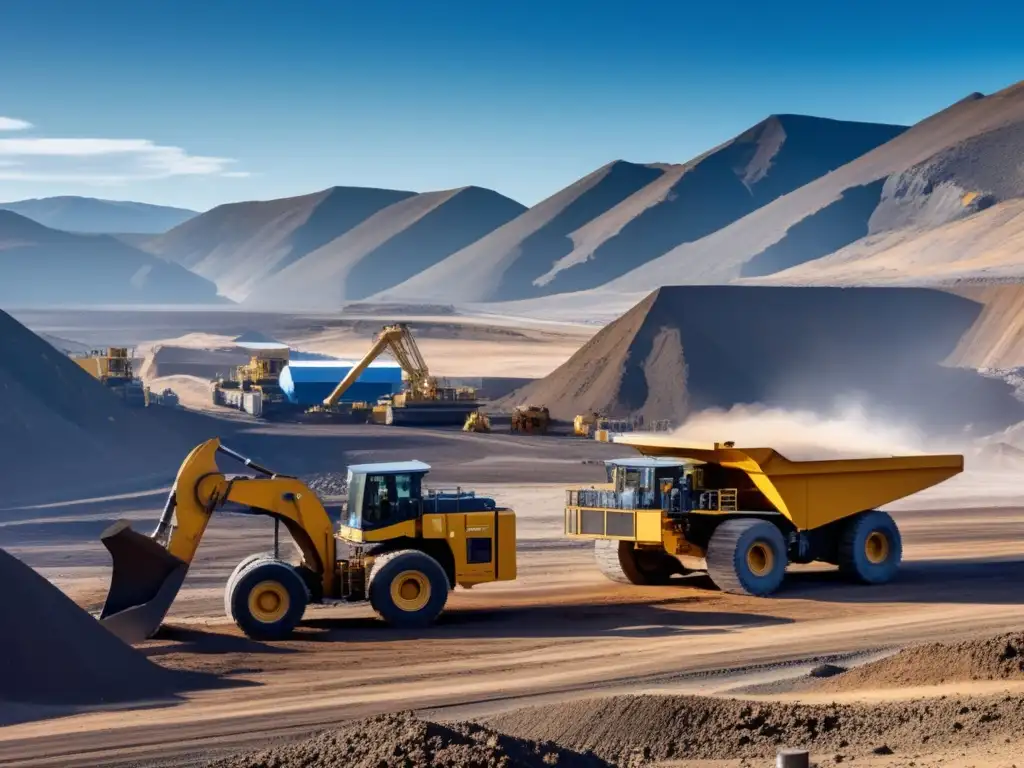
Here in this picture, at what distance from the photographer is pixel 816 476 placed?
22.3 meters

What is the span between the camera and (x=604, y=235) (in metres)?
197

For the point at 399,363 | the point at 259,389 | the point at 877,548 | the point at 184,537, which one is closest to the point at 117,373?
the point at 259,389

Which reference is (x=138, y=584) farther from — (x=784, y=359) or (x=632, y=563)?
(x=784, y=359)

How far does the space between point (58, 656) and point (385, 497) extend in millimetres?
A: 5196

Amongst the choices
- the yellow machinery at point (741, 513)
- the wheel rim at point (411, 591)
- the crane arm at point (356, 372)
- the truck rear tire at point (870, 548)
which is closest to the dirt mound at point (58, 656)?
the wheel rim at point (411, 591)

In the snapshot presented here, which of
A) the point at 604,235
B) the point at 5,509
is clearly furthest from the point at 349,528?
the point at 604,235

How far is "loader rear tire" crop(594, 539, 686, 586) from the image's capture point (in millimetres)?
23094

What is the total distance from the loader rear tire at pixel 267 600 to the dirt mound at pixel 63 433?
67.1 feet

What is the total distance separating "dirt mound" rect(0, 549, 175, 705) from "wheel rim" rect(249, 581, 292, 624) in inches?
98.3

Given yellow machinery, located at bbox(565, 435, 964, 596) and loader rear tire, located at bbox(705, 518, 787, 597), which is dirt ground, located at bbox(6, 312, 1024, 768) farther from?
yellow machinery, located at bbox(565, 435, 964, 596)

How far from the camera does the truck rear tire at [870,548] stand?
74.8ft

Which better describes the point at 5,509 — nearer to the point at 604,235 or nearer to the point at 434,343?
the point at 434,343

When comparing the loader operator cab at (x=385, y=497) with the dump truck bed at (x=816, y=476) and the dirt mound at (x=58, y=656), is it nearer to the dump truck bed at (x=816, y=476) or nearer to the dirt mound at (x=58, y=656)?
the dirt mound at (x=58, y=656)

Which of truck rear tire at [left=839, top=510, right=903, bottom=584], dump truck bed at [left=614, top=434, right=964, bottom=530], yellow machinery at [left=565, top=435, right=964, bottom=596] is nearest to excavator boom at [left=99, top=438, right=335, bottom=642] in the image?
yellow machinery at [left=565, top=435, right=964, bottom=596]
